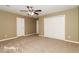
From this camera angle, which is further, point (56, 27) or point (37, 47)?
point (56, 27)

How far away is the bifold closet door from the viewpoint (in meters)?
4.93

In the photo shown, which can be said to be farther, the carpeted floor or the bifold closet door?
the bifold closet door

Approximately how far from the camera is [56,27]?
5.31 m

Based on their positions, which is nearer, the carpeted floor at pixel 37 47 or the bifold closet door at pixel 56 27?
the carpeted floor at pixel 37 47

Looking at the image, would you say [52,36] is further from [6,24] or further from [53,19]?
[6,24]

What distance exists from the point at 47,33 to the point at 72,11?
2414mm

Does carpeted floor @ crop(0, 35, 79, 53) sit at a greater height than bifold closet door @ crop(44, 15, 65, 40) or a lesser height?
lesser

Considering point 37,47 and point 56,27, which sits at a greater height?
point 56,27

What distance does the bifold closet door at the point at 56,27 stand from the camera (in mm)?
4930

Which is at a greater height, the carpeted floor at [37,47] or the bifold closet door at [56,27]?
the bifold closet door at [56,27]

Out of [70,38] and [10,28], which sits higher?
[10,28]
